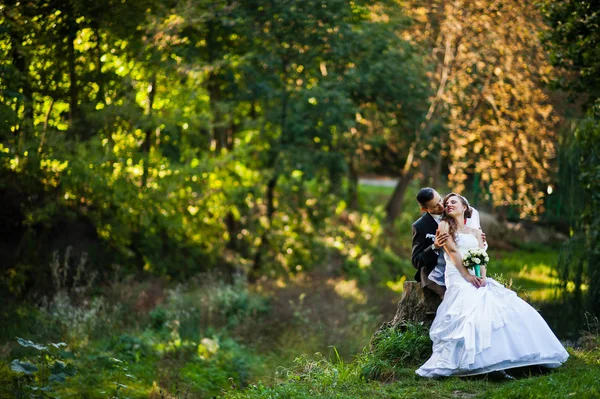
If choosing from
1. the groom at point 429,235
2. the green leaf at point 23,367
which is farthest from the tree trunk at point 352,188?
the green leaf at point 23,367

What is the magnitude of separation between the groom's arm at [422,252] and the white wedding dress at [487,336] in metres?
0.53

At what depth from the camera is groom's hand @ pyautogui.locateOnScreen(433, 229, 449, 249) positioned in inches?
300

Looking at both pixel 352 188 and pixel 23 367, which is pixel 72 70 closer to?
pixel 23 367

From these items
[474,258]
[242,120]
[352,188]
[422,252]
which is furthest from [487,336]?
[352,188]

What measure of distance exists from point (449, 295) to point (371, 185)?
2074cm

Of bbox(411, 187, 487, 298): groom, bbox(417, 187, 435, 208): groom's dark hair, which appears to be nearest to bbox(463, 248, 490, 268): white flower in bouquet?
bbox(411, 187, 487, 298): groom

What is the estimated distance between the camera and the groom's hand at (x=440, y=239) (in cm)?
763

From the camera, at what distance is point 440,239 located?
25.1 feet

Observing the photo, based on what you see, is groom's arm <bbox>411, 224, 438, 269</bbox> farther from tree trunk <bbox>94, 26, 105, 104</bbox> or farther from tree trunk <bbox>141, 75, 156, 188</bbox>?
tree trunk <bbox>141, 75, 156, 188</bbox>

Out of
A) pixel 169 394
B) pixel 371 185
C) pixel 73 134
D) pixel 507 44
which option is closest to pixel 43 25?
pixel 73 134

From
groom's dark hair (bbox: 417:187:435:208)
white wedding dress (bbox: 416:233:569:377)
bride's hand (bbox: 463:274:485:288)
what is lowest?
white wedding dress (bbox: 416:233:569:377)

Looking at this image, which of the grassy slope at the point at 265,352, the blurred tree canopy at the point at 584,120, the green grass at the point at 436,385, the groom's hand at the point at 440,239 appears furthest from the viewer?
the blurred tree canopy at the point at 584,120

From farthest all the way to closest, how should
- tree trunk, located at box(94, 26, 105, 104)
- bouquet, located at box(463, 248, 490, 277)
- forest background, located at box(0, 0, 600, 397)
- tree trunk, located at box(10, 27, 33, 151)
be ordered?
1. tree trunk, located at box(94, 26, 105, 104)
2. forest background, located at box(0, 0, 600, 397)
3. tree trunk, located at box(10, 27, 33, 151)
4. bouquet, located at box(463, 248, 490, 277)

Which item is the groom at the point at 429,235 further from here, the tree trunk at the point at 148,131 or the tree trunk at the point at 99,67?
the tree trunk at the point at 148,131
